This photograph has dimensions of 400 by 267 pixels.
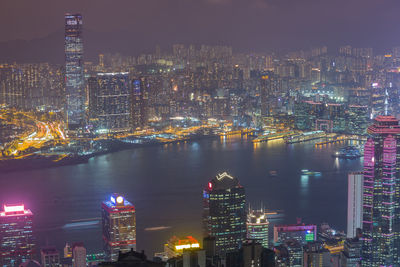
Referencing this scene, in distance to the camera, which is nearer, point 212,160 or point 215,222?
point 215,222

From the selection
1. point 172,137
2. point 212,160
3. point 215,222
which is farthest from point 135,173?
point 215,222

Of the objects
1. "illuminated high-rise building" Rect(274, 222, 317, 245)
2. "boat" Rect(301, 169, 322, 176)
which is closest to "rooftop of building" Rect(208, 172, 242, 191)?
"illuminated high-rise building" Rect(274, 222, 317, 245)

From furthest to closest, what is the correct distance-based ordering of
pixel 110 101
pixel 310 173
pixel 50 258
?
pixel 110 101, pixel 310 173, pixel 50 258

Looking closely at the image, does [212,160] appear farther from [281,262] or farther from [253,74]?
[253,74]

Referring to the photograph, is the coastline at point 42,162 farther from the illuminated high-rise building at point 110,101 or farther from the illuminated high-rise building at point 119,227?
the illuminated high-rise building at point 119,227

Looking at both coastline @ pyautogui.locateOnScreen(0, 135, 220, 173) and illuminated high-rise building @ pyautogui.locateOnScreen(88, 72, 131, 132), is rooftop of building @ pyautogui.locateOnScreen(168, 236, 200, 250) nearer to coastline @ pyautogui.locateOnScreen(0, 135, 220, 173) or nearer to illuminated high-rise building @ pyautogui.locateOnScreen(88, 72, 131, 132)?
coastline @ pyautogui.locateOnScreen(0, 135, 220, 173)

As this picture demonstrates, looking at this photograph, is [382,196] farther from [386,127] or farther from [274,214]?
[274,214]

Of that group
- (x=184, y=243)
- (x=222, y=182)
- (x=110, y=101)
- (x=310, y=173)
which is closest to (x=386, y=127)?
(x=222, y=182)
